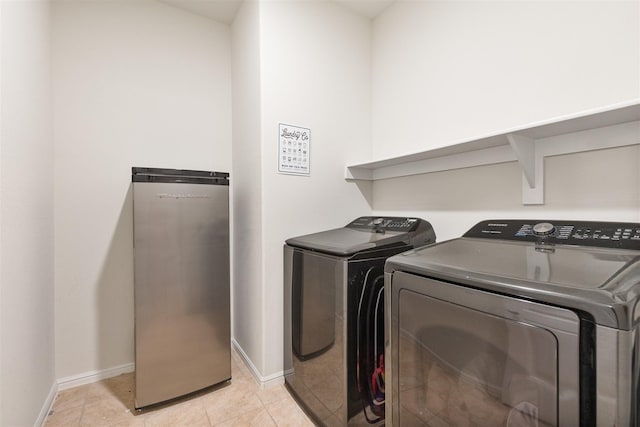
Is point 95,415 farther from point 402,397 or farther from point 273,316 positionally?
point 402,397

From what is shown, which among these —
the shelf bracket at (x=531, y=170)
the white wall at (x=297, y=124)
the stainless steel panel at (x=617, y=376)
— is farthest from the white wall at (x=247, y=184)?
the stainless steel panel at (x=617, y=376)

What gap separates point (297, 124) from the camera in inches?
74.5

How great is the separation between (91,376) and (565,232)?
8.99 feet

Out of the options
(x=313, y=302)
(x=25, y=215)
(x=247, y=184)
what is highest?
(x=247, y=184)

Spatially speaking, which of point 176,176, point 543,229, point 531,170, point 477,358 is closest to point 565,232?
point 543,229

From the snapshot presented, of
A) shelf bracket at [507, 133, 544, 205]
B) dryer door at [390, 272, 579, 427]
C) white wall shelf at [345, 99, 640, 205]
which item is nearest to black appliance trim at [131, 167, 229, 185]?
white wall shelf at [345, 99, 640, 205]

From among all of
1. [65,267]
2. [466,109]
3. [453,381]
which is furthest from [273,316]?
[466,109]

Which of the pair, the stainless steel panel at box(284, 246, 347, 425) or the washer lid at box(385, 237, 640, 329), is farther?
the stainless steel panel at box(284, 246, 347, 425)

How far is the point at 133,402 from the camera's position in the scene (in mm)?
1651

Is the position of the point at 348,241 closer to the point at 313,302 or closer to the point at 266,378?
the point at 313,302

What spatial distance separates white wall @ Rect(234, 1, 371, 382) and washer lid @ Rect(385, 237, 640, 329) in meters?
0.94

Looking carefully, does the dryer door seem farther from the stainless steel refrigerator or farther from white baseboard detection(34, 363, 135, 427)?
white baseboard detection(34, 363, 135, 427)

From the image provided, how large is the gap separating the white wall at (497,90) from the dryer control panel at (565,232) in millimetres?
101

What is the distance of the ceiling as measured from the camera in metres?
2.06
